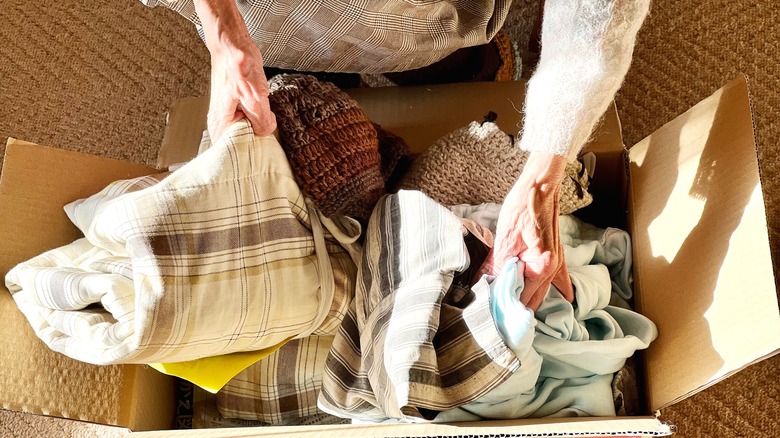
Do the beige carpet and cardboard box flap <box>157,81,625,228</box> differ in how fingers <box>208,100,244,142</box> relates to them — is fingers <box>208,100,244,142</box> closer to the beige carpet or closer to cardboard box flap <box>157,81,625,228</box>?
cardboard box flap <box>157,81,625,228</box>

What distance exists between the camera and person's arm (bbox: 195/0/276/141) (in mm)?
642

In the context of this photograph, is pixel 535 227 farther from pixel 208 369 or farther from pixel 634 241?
pixel 208 369

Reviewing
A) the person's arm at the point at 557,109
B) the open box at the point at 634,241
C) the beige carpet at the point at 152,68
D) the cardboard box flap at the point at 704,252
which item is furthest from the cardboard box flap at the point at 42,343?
the cardboard box flap at the point at 704,252

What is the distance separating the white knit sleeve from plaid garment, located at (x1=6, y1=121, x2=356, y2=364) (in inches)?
10.4

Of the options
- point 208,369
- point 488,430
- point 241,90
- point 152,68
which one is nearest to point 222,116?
point 241,90

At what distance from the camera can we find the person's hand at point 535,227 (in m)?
0.60

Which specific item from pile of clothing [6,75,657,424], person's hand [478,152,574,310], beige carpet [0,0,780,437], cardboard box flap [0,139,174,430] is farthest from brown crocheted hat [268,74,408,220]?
beige carpet [0,0,780,437]

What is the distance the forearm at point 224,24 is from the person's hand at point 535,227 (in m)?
0.30

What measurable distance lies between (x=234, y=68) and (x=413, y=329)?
305 mm

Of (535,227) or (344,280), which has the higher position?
(535,227)

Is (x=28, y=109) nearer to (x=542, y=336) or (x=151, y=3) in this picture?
(x=151, y=3)

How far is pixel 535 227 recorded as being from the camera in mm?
607

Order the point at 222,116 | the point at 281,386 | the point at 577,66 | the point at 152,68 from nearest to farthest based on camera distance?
the point at 577,66 → the point at 222,116 → the point at 281,386 → the point at 152,68

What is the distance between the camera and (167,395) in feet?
2.76
